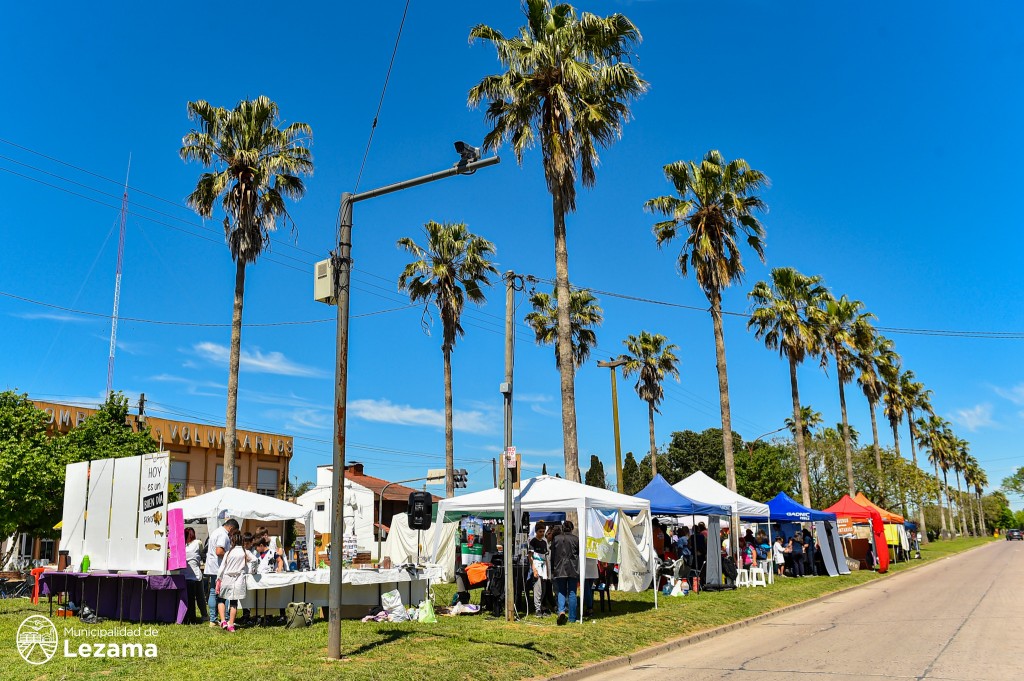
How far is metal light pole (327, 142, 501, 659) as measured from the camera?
9.88 meters

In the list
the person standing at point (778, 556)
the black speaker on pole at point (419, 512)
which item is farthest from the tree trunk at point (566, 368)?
the person standing at point (778, 556)

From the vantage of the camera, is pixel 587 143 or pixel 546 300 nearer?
pixel 587 143

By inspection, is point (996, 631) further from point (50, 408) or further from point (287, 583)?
point (50, 408)

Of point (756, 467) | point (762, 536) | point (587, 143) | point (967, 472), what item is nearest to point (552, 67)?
point (587, 143)

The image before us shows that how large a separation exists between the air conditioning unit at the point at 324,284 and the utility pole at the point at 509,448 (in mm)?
5240

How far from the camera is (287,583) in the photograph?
13.6 meters

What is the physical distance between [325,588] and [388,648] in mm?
3972

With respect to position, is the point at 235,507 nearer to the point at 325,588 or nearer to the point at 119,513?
the point at 119,513

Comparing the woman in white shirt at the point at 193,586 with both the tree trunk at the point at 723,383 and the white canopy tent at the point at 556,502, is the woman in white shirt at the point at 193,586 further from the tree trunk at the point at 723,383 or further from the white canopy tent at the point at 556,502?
the tree trunk at the point at 723,383

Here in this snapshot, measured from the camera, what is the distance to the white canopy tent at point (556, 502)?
14.9 meters

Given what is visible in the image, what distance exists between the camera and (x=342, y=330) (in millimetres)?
10508

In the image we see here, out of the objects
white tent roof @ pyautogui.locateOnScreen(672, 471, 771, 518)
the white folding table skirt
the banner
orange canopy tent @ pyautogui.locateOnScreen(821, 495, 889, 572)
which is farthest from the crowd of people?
orange canopy tent @ pyautogui.locateOnScreen(821, 495, 889, 572)

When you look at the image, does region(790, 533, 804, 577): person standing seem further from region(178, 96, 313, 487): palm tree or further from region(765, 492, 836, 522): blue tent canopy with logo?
region(178, 96, 313, 487): palm tree

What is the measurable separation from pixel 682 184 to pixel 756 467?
132 feet
